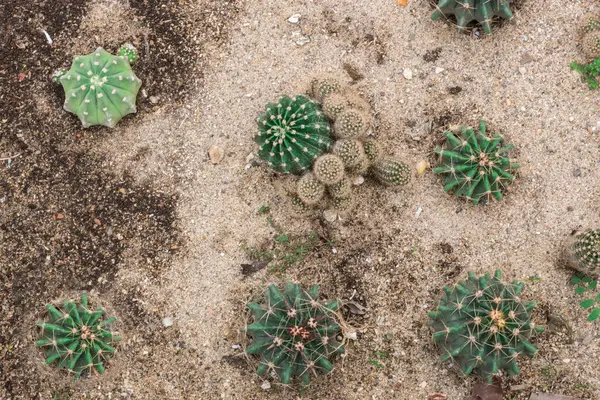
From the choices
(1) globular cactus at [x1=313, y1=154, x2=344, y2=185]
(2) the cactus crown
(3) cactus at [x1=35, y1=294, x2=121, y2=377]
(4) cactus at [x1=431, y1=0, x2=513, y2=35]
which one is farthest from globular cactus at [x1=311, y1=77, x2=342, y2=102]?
(3) cactus at [x1=35, y1=294, x2=121, y2=377]

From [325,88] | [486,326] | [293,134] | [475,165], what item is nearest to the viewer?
[486,326]

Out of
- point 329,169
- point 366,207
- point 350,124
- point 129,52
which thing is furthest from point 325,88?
point 129,52

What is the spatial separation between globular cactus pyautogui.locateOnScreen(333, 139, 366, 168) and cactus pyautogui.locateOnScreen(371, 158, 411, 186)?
32cm

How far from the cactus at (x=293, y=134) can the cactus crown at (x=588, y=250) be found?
243 cm

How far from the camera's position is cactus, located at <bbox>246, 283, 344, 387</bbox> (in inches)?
176

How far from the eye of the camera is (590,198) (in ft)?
17.0

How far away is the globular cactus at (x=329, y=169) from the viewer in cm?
454

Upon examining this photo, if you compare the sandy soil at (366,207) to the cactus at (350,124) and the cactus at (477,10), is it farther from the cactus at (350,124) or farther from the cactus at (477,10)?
the cactus at (350,124)

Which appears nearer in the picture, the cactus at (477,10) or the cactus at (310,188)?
the cactus at (310,188)

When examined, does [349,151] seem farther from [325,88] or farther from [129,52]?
[129,52]

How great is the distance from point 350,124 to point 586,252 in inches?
93.0

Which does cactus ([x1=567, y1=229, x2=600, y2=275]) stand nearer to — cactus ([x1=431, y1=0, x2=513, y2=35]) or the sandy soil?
the sandy soil

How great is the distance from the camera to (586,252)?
4.67m

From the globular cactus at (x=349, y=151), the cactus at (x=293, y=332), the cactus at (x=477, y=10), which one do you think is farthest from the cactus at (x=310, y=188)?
the cactus at (x=477, y=10)
